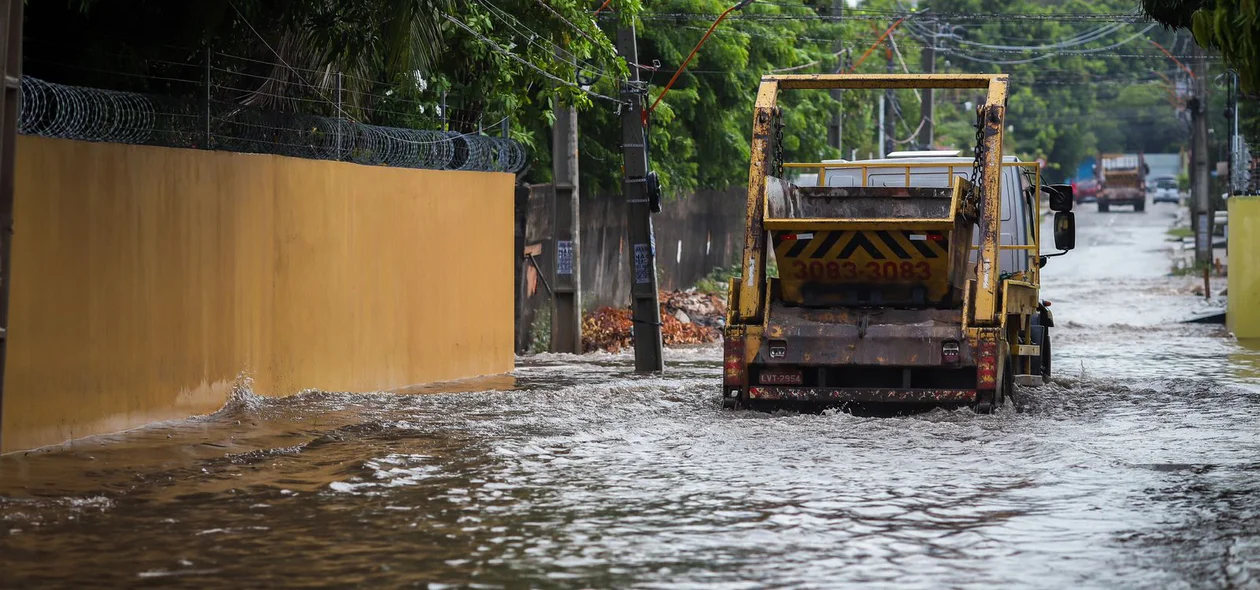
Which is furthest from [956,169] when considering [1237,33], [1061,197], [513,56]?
[1237,33]

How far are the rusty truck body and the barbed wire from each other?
217 ft

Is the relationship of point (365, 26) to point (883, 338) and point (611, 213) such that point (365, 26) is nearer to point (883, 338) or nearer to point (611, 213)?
point (883, 338)

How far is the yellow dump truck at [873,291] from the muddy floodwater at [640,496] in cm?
37

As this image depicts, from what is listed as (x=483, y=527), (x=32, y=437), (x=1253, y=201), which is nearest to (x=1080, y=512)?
(x=483, y=527)

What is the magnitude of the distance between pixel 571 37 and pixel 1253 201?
1341cm

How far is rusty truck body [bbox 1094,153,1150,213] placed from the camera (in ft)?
272

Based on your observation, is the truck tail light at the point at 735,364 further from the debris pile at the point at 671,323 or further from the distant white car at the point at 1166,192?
the distant white car at the point at 1166,192

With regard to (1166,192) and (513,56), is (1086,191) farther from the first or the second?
(513,56)

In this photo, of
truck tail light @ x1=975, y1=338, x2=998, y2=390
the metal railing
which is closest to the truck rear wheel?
the metal railing

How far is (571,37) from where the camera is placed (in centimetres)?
2112

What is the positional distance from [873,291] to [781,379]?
4.29ft

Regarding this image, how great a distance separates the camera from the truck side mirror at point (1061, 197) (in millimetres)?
17578

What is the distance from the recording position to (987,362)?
14.8 m

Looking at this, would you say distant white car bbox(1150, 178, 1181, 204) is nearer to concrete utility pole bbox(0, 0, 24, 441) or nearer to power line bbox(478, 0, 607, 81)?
power line bbox(478, 0, 607, 81)
